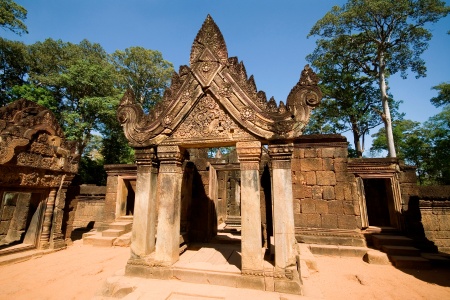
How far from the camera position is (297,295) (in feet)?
10.6

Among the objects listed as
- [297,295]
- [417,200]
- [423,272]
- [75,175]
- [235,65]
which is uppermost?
[235,65]

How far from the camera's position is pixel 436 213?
826 cm

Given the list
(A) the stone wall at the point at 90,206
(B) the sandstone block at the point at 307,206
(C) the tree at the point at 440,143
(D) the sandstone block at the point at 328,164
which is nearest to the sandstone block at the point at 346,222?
(B) the sandstone block at the point at 307,206

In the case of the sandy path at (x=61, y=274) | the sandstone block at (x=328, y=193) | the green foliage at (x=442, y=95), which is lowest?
the sandy path at (x=61, y=274)

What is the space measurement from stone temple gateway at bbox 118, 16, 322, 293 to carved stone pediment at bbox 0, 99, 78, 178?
415 cm

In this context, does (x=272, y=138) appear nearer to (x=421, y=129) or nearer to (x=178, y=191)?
(x=178, y=191)

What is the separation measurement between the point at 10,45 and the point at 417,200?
29.1 m

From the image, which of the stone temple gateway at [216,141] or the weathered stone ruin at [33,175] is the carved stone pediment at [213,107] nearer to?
the stone temple gateway at [216,141]

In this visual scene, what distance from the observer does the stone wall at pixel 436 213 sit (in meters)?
8.13

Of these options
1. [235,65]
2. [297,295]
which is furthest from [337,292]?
[235,65]

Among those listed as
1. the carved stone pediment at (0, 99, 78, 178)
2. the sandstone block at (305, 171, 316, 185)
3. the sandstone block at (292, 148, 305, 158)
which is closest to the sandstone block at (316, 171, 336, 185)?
the sandstone block at (305, 171, 316, 185)

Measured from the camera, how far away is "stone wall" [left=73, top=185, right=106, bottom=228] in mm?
12010

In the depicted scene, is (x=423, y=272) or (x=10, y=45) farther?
(x=10, y=45)

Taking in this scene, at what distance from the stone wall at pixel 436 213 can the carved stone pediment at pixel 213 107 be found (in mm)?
7977
